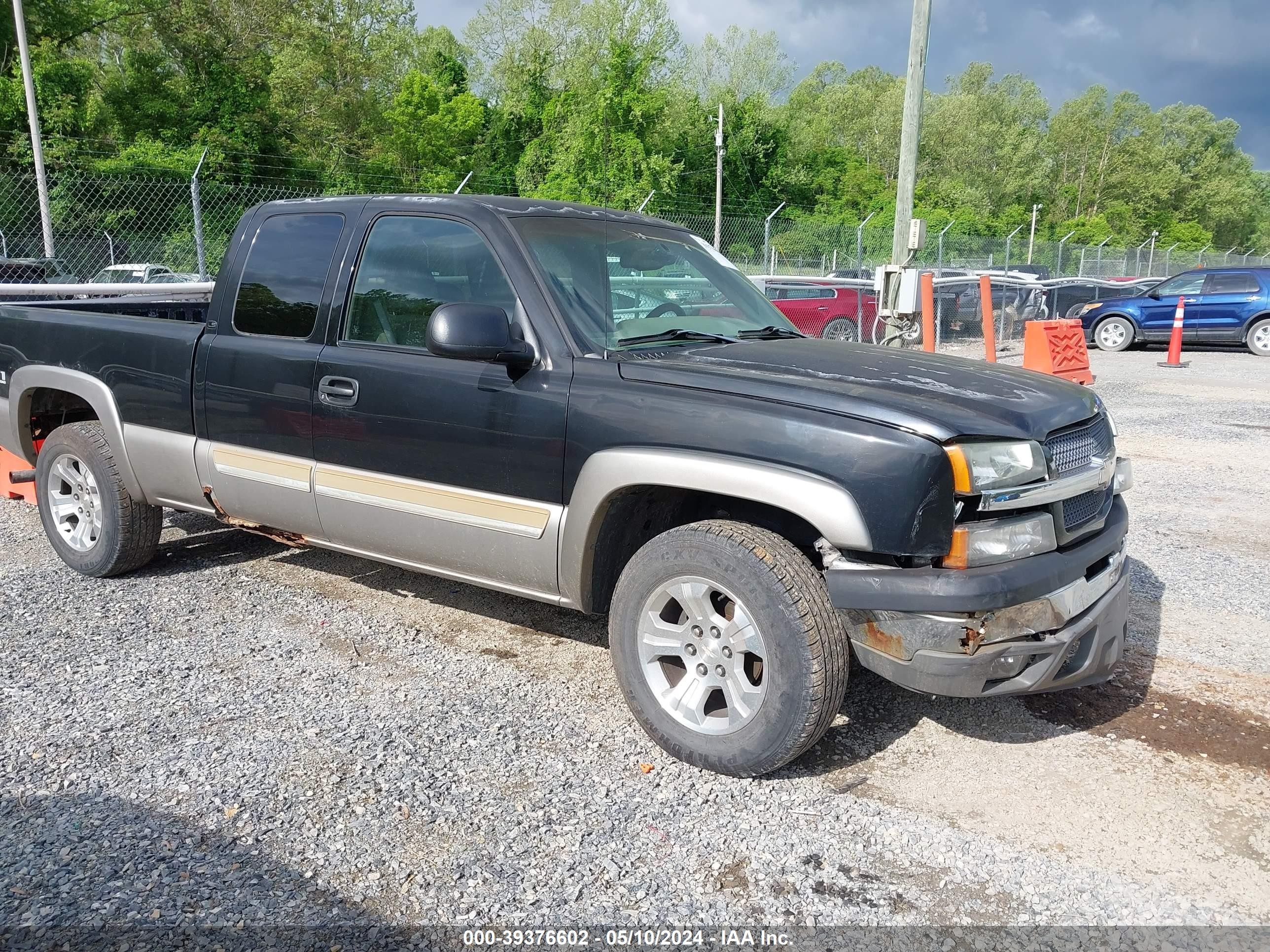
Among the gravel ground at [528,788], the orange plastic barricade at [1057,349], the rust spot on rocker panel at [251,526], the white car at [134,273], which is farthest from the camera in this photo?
the white car at [134,273]

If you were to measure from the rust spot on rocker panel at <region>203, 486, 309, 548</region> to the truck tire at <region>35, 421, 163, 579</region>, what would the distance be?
562 mm

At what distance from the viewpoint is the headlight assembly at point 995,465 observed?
9.31 feet

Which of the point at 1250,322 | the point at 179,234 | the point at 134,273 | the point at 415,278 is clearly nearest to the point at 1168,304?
the point at 1250,322

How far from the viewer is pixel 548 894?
2.62 m

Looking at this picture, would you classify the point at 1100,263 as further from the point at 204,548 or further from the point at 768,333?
the point at 204,548

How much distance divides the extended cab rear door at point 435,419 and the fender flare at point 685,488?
0.33ft

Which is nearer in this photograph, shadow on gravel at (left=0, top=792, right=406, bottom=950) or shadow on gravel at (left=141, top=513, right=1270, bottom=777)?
shadow on gravel at (left=0, top=792, right=406, bottom=950)

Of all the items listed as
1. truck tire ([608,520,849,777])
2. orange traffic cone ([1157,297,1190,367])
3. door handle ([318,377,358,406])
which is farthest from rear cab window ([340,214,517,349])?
orange traffic cone ([1157,297,1190,367])

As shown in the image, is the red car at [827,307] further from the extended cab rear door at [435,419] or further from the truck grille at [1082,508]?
the truck grille at [1082,508]

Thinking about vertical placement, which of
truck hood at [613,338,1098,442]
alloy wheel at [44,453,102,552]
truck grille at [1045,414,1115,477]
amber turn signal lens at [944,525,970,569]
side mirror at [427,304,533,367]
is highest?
side mirror at [427,304,533,367]

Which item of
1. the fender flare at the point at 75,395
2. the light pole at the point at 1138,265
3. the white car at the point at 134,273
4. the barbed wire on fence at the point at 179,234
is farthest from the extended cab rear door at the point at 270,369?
the light pole at the point at 1138,265

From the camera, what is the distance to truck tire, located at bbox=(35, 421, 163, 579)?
489cm

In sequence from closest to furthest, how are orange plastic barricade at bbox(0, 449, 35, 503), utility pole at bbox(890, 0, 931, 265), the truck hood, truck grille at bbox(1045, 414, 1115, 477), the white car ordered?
the truck hood < truck grille at bbox(1045, 414, 1115, 477) < orange plastic barricade at bbox(0, 449, 35, 503) < utility pole at bbox(890, 0, 931, 265) < the white car

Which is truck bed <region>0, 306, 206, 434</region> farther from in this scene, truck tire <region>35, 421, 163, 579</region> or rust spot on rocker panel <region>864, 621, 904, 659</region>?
rust spot on rocker panel <region>864, 621, 904, 659</region>
